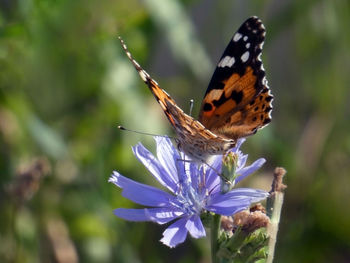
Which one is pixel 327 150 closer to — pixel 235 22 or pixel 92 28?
pixel 235 22

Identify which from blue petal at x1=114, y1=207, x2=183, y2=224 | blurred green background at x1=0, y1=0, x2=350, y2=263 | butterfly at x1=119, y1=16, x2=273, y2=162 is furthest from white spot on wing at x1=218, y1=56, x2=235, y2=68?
blurred green background at x1=0, y1=0, x2=350, y2=263

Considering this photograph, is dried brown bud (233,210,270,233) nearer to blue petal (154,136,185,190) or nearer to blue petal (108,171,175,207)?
blue petal (108,171,175,207)

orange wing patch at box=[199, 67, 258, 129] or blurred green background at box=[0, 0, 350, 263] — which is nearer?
orange wing patch at box=[199, 67, 258, 129]

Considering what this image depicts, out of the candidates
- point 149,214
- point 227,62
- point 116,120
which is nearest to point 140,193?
point 149,214

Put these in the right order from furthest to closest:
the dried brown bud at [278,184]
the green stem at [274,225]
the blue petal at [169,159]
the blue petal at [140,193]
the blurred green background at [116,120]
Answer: the blurred green background at [116,120] → the blue petal at [169,159] → the blue petal at [140,193] → the dried brown bud at [278,184] → the green stem at [274,225]

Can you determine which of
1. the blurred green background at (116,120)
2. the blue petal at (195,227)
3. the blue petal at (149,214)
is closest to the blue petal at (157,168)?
the blue petal at (149,214)

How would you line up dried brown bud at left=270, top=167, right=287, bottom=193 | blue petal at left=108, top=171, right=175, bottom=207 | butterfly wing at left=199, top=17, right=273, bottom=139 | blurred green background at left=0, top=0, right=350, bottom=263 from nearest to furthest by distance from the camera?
dried brown bud at left=270, top=167, right=287, bottom=193 → blue petal at left=108, top=171, right=175, bottom=207 → butterfly wing at left=199, top=17, right=273, bottom=139 → blurred green background at left=0, top=0, right=350, bottom=263

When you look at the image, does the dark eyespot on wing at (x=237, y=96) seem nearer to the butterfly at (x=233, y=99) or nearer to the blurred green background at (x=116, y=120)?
the butterfly at (x=233, y=99)

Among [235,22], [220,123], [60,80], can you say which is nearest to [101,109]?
[60,80]

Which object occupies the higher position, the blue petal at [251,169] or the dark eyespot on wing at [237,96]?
the dark eyespot on wing at [237,96]
